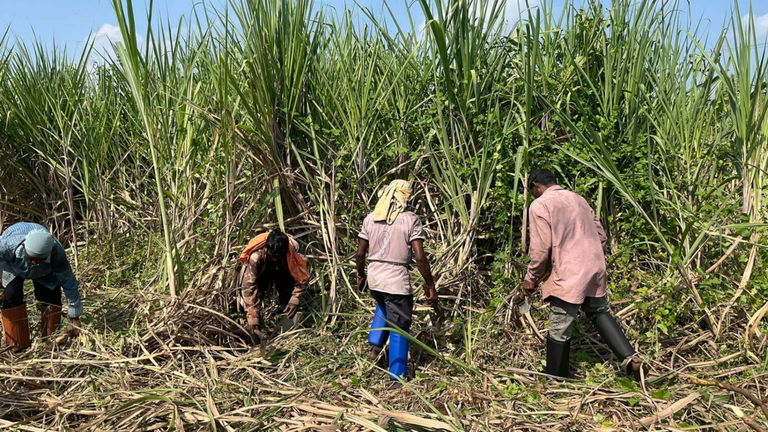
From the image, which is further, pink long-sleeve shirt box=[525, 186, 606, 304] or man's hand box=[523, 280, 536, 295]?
man's hand box=[523, 280, 536, 295]

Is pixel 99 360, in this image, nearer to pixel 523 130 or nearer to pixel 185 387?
pixel 185 387

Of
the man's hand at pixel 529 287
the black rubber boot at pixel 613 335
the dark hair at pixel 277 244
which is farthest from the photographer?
the dark hair at pixel 277 244

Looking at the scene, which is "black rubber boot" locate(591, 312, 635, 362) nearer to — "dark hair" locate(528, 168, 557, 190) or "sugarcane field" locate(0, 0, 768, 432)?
"sugarcane field" locate(0, 0, 768, 432)

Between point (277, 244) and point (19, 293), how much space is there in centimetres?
161

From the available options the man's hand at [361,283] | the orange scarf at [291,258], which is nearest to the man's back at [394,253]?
the man's hand at [361,283]

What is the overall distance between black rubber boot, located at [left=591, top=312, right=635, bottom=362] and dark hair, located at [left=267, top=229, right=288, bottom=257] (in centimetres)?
172

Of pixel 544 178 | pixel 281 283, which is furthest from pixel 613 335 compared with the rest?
pixel 281 283

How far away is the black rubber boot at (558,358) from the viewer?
2.82 meters

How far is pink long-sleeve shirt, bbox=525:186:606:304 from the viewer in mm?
2789

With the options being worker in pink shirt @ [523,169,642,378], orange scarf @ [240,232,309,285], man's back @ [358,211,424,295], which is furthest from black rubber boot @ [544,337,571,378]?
orange scarf @ [240,232,309,285]

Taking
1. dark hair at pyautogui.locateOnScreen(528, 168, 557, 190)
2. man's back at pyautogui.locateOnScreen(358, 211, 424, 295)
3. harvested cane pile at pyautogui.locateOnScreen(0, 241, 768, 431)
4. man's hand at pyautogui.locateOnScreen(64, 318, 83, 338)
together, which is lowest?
harvested cane pile at pyautogui.locateOnScreen(0, 241, 768, 431)

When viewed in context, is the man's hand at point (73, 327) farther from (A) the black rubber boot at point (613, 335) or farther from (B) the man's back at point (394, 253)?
(A) the black rubber boot at point (613, 335)

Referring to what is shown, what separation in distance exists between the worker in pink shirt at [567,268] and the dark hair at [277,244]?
4.53 feet

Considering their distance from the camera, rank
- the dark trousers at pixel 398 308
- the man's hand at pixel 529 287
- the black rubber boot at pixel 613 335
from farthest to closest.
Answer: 1. the dark trousers at pixel 398 308
2. the man's hand at pixel 529 287
3. the black rubber boot at pixel 613 335
